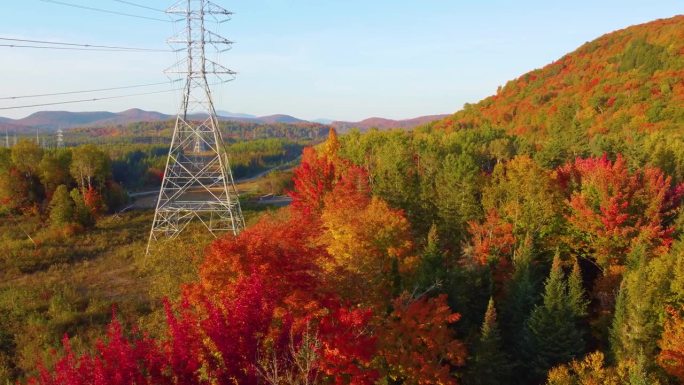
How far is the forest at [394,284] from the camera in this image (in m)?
10.9

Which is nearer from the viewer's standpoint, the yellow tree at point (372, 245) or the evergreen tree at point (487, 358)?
the evergreen tree at point (487, 358)

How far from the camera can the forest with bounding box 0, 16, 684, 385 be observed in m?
Answer: 10.9

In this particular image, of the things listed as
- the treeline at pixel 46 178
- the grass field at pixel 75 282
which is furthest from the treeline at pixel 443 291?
the treeline at pixel 46 178

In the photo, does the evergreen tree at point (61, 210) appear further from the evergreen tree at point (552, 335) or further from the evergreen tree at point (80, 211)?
the evergreen tree at point (552, 335)

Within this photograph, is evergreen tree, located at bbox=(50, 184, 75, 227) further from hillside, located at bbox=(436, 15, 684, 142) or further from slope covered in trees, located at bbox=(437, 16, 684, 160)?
hillside, located at bbox=(436, 15, 684, 142)

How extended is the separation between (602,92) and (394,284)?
70.5 m

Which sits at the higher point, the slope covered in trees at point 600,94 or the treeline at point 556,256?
the slope covered in trees at point 600,94

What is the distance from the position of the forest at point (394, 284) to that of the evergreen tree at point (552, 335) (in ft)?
0.28

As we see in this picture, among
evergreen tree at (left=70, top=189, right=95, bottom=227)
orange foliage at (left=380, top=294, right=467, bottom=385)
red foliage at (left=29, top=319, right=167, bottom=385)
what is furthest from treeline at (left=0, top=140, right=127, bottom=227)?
red foliage at (left=29, top=319, right=167, bottom=385)

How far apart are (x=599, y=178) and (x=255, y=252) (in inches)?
849

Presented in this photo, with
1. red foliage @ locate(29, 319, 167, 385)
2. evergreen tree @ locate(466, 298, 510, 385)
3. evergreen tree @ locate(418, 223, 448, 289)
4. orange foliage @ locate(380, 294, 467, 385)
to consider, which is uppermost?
red foliage @ locate(29, 319, 167, 385)

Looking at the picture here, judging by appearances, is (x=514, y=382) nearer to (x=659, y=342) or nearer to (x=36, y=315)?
(x=659, y=342)

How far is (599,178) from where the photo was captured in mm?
26406

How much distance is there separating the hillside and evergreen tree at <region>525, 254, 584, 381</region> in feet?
101
